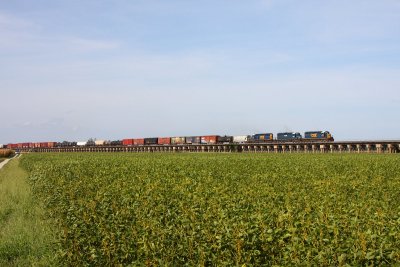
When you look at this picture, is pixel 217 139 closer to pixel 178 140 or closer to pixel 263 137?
pixel 263 137

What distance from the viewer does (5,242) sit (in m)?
14.3

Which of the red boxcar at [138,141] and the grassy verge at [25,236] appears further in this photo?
the red boxcar at [138,141]

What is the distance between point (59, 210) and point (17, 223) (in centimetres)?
347

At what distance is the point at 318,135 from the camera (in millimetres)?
107500

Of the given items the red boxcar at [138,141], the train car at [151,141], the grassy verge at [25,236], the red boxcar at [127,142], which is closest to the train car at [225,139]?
the train car at [151,141]

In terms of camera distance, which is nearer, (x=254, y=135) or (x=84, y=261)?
(x=84, y=261)

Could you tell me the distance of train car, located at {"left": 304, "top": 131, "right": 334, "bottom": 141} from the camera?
106m

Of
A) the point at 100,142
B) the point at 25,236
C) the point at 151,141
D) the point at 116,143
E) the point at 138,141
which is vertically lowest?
the point at 25,236

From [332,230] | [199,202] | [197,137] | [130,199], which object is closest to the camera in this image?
[332,230]

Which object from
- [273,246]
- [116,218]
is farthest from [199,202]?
A: [273,246]

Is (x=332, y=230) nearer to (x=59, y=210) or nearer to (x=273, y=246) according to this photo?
(x=273, y=246)

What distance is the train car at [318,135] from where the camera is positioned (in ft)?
347

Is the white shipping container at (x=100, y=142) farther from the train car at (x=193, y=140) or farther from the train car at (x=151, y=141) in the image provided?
the train car at (x=193, y=140)

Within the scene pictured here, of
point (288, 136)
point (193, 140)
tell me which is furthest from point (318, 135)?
point (193, 140)
